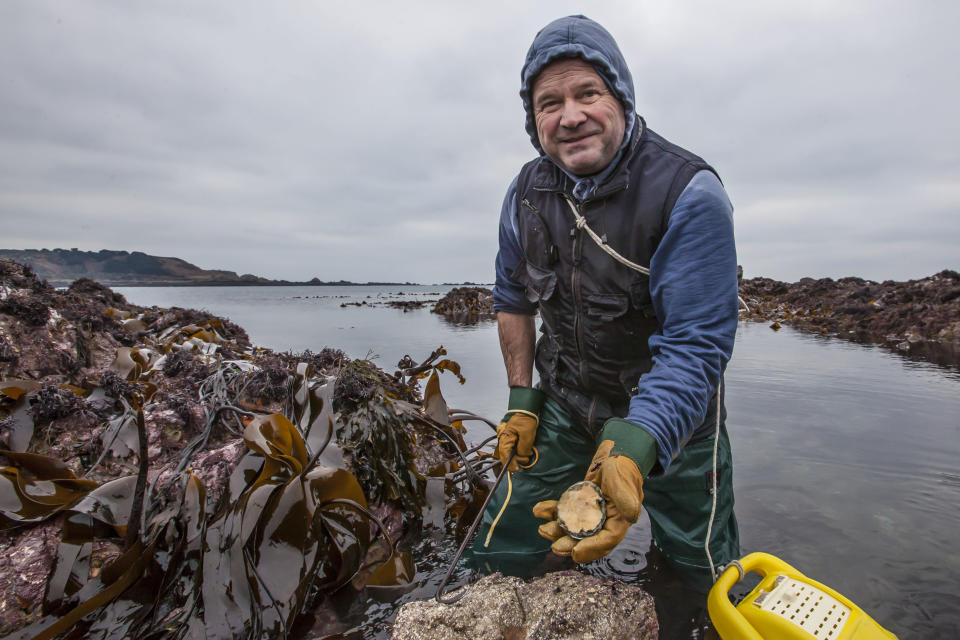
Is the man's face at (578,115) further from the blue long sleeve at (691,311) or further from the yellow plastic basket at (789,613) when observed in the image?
the yellow plastic basket at (789,613)

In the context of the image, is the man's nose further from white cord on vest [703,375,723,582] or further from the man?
white cord on vest [703,375,723,582]

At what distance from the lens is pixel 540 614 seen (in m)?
1.44

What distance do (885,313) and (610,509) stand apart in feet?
41.7

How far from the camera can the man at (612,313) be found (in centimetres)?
140

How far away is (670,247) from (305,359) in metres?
2.56

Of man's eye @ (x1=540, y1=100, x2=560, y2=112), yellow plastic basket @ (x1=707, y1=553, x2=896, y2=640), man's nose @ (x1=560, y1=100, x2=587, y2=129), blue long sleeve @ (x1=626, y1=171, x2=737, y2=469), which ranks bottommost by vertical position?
yellow plastic basket @ (x1=707, y1=553, x2=896, y2=640)

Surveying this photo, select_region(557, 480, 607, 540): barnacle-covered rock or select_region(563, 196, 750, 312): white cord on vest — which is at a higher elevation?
select_region(563, 196, 750, 312): white cord on vest

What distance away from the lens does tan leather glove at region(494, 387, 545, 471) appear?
6.61 feet

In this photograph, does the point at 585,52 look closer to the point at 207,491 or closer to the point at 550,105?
the point at 550,105

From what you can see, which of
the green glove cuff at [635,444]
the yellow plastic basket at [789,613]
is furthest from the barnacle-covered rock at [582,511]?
the yellow plastic basket at [789,613]

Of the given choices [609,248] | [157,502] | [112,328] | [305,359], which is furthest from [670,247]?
[112,328]

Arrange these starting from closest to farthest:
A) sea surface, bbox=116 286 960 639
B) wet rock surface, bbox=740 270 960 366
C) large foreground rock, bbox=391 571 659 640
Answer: large foreground rock, bbox=391 571 659 640
sea surface, bbox=116 286 960 639
wet rock surface, bbox=740 270 960 366

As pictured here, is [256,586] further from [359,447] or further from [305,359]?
[305,359]

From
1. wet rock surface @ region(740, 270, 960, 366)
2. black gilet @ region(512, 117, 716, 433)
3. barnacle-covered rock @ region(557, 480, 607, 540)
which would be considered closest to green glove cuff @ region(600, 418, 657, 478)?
barnacle-covered rock @ region(557, 480, 607, 540)
